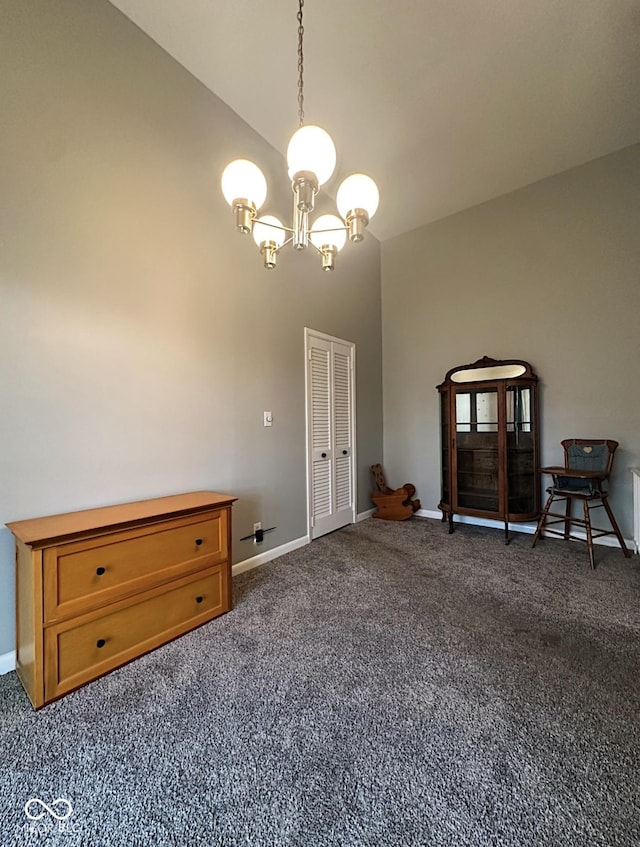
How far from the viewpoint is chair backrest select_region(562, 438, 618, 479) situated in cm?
305

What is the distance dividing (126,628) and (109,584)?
0.86ft

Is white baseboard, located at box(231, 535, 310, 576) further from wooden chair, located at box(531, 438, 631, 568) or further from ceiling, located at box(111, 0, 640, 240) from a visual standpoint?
ceiling, located at box(111, 0, 640, 240)

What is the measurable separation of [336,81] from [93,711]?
13.1 feet

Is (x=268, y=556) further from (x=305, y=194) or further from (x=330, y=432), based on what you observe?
(x=305, y=194)

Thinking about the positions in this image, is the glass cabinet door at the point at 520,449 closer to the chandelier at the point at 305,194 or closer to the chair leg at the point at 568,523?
the chair leg at the point at 568,523

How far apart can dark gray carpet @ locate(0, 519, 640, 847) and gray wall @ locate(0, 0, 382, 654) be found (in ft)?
2.58

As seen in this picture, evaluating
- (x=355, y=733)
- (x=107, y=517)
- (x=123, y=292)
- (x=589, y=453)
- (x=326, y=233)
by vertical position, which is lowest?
(x=355, y=733)

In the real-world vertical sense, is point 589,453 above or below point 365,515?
above

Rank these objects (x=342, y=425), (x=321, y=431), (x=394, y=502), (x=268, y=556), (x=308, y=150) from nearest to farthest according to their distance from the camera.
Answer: (x=308, y=150) → (x=268, y=556) → (x=321, y=431) → (x=342, y=425) → (x=394, y=502)

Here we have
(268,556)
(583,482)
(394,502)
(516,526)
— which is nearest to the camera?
(268,556)

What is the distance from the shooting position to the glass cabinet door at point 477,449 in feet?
11.5

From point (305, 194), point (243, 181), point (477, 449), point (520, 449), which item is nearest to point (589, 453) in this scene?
point (520, 449)

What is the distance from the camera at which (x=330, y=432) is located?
11.9 feet

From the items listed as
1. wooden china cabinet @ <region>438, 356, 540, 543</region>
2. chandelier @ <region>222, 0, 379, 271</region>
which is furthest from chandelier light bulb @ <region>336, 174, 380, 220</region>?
wooden china cabinet @ <region>438, 356, 540, 543</region>
